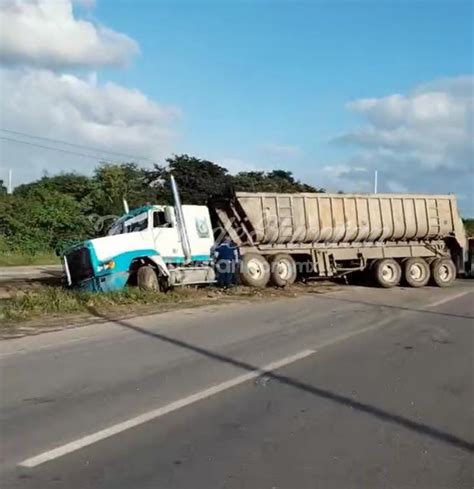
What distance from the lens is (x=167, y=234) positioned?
18.5 metres

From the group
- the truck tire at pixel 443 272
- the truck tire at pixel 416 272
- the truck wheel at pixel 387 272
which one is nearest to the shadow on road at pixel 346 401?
the truck wheel at pixel 387 272

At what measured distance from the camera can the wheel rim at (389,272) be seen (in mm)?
22953

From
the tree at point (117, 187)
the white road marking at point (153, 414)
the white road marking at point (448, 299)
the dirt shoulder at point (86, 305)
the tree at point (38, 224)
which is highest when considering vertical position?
the tree at point (117, 187)

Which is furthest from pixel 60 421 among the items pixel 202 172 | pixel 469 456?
pixel 202 172

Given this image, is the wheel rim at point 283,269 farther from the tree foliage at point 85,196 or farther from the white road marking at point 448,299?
the tree foliage at point 85,196

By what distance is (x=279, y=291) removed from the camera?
1956 cm

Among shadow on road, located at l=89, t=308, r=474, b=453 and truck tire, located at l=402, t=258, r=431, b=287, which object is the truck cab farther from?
truck tire, located at l=402, t=258, r=431, b=287

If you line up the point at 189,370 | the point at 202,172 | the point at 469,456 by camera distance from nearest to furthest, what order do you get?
the point at 469,456
the point at 189,370
the point at 202,172

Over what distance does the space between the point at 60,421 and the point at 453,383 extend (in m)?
4.36

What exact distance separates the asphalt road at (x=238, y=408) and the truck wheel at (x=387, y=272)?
10780 millimetres

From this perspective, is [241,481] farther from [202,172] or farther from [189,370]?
[202,172]

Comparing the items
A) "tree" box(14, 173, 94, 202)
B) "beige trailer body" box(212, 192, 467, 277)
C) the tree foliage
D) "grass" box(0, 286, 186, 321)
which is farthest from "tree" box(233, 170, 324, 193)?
"grass" box(0, 286, 186, 321)

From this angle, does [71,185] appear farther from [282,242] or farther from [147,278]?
[147,278]

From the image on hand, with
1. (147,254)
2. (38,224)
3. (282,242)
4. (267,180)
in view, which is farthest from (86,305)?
(267,180)
